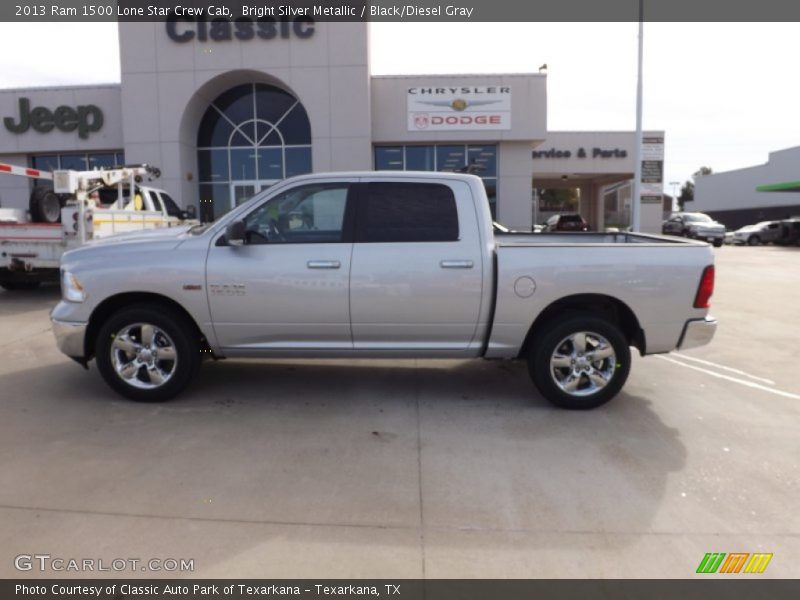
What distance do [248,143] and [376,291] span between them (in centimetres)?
1824

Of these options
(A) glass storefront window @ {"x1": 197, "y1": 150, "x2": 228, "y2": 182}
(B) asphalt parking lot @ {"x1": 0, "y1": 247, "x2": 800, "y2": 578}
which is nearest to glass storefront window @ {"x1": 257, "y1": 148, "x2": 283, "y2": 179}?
(A) glass storefront window @ {"x1": 197, "y1": 150, "x2": 228, "y2": 182}

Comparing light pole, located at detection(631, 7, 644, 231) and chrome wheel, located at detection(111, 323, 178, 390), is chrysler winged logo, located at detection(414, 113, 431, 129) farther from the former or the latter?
chrome wheel, located at detection(111, 323, 178, 390)

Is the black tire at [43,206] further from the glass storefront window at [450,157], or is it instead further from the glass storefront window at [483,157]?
the glass storefront window at [483,157]

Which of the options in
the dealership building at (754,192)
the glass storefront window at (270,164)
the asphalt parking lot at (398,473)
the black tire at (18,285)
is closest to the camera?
the asphalt parking lot at (398,473)

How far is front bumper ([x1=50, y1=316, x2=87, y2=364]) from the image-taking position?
17.2ft

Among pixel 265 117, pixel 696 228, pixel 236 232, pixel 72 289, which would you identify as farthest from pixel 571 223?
pixel 72 289

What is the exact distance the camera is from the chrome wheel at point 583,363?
16.9ft

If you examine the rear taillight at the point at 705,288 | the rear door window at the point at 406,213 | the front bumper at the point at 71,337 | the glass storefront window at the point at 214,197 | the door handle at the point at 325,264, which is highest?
the glass storefront window at the point at 214,197

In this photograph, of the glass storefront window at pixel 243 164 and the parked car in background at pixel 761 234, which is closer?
the glass storefront window at pixel 243 164

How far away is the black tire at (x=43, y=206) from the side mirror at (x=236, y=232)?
8630mm

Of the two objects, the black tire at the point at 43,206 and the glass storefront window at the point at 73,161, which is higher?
the glass storefront window at the point at 73,161

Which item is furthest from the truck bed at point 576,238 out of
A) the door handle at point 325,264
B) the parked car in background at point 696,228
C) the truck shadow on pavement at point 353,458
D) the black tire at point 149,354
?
the parked car in background at point 696,228

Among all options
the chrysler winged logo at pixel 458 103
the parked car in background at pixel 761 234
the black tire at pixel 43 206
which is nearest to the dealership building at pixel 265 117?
the chrysler winged logo at pixel 458 103

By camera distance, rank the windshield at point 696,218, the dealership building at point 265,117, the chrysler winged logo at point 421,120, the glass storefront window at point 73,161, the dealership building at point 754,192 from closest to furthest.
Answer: the dealership building at point 265,117
the chrysler winged logo at point 421,120
the glass storefront window at point 73,161
the windshield at point 696,218
the dealership building at point 754,192
